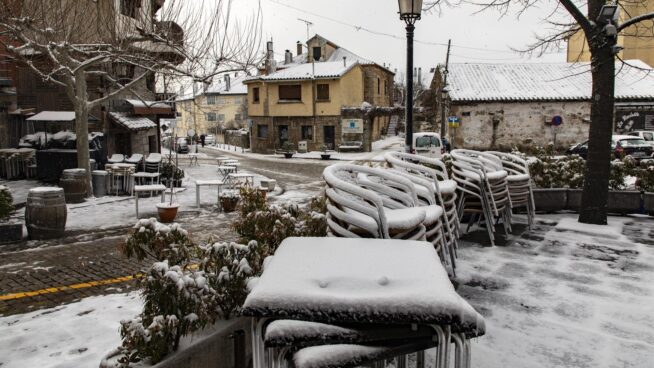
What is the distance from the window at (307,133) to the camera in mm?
35625

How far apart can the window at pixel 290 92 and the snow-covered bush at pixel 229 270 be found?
108ft

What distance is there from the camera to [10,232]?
8406 millimetres

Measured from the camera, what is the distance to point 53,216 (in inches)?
340

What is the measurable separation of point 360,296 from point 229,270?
161 centimetres

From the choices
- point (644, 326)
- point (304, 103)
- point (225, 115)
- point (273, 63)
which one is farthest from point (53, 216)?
point (225, 115)

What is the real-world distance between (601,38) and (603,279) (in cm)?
432

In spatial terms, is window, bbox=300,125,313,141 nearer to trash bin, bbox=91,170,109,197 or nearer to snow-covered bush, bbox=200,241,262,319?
trash bin, bbox=91,170,109,197

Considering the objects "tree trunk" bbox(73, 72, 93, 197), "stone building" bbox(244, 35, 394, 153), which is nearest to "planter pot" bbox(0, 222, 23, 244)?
"tree trunk" bbox(73, 72, 93, 197)

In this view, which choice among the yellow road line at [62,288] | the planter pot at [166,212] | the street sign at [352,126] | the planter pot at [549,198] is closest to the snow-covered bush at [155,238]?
the yellow road line at [62,288]

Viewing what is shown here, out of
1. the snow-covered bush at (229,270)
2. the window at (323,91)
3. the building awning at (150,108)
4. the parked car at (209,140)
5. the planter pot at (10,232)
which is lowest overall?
the planter pot at (10,232)

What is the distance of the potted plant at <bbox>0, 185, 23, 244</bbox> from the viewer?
8.24 m

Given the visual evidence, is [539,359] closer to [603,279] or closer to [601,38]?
[603,279]

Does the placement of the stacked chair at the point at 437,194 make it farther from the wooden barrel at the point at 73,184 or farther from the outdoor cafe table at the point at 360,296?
the wooden barrel at the point at 73,184

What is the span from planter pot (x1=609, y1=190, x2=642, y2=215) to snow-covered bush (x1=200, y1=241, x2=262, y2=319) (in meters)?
7.54
